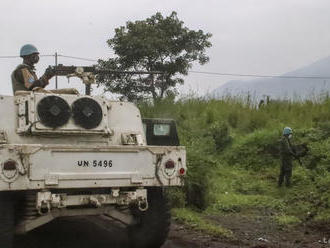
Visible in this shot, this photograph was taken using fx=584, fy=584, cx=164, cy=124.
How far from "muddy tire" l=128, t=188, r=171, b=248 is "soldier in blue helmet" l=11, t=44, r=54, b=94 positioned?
1.89m

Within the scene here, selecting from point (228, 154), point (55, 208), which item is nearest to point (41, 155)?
point (55, 208)

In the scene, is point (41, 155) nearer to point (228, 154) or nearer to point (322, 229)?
point (322, 229)

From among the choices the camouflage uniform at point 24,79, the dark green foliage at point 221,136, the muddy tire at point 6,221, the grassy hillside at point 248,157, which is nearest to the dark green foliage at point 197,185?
the grassy hillside at point 248,157

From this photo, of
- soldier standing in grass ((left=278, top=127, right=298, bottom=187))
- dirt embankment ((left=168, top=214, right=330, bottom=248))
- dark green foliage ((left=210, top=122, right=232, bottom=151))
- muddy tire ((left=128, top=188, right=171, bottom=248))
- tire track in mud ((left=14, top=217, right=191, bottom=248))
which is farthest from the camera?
dark green foliage ((left=210, top=122, right=232, bottom=151))

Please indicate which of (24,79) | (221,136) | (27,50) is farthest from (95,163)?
(221,136)

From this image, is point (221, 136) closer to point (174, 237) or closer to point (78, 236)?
point (174, 237)

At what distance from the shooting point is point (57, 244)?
670 cm

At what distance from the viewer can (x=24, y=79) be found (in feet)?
22.4

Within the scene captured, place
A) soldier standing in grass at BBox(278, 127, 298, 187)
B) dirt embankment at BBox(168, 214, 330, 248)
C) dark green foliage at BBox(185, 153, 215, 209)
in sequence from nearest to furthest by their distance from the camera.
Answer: dirt embankment at BBox(168, 214, 330, 248), dark green foliage at BBox(185, 153, 215, 209), soldier standing in grass at BBox(278, 127, 298, 187)

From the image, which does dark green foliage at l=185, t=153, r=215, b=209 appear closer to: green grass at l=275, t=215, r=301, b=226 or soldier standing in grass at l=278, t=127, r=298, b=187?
green grass at l=275, t=215, r=301, b=226

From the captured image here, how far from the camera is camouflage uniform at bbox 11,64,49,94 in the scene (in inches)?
267

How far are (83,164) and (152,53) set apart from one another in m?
13.4

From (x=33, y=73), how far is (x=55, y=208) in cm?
214

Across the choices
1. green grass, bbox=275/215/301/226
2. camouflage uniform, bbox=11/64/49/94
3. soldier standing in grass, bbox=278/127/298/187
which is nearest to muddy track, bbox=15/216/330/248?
green grass, bbox=275/215/301/226
